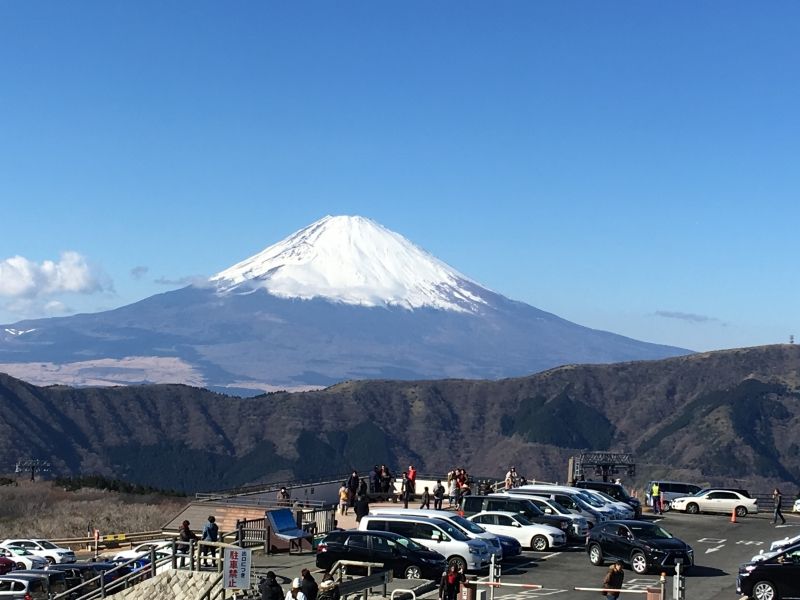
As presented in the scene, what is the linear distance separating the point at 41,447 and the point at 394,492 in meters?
154

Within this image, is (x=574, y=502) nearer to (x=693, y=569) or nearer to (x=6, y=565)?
(x=693, y=569)

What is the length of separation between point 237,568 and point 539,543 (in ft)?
39.0

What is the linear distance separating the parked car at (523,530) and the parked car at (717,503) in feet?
52.5

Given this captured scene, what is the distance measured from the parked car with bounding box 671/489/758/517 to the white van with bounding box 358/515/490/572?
21037 millimetres

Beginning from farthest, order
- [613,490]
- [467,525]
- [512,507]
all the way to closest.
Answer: [613,490] < [512,507] < [467,525]

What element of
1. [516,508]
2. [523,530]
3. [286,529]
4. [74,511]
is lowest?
[74,511]

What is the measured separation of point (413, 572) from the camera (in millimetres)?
28891

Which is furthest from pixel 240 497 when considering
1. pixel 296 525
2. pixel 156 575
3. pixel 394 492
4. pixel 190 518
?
pixel 156 575

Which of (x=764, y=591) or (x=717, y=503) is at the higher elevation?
(x=717, y=503)

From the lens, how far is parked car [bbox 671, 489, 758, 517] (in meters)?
49.0

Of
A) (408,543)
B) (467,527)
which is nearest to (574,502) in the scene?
(467,527)

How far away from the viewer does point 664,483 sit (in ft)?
172

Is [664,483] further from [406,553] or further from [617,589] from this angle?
[617,589]

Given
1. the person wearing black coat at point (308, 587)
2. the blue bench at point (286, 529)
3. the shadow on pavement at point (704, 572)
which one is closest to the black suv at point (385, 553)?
the blue bench at point (286, 529)
